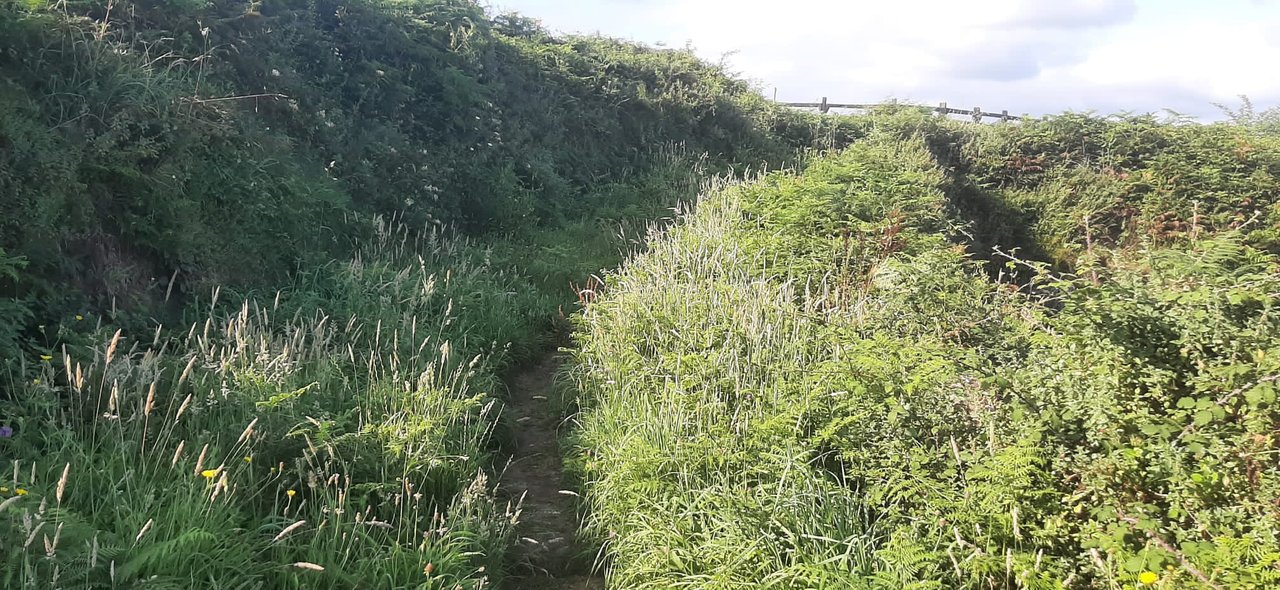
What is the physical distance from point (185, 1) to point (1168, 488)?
28.6ft

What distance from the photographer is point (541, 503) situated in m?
4.53

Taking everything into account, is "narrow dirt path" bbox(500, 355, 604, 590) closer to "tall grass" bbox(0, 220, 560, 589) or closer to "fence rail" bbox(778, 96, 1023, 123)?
"tall grass" bbox(0, 220, 560, 589)

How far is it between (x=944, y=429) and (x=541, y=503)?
2.40m

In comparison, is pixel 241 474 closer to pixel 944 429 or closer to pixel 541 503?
pixel 541 503

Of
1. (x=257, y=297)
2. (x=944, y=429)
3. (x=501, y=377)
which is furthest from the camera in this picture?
(x=501, y=377)

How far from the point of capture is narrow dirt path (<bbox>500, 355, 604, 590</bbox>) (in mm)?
3893

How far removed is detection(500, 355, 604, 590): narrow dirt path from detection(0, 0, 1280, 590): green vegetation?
12cm

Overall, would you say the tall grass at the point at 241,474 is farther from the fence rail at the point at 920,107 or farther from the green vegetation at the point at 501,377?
the fence rail at the point at 920,107

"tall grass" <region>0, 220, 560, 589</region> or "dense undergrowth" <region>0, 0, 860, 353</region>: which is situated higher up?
"dense undergrowth" <region>0, 0, 860, 353</region>

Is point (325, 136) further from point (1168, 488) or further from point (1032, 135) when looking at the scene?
point (1032, 135)

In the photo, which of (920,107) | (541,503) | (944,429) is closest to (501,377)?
(541,503)

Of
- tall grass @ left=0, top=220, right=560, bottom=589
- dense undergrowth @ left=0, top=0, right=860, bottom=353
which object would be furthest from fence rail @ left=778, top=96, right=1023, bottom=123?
tall grass @ left=0, top=220, right=560, bottom=589

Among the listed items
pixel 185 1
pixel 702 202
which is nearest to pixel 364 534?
pixel 185 1

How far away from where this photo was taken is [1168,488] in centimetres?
290
